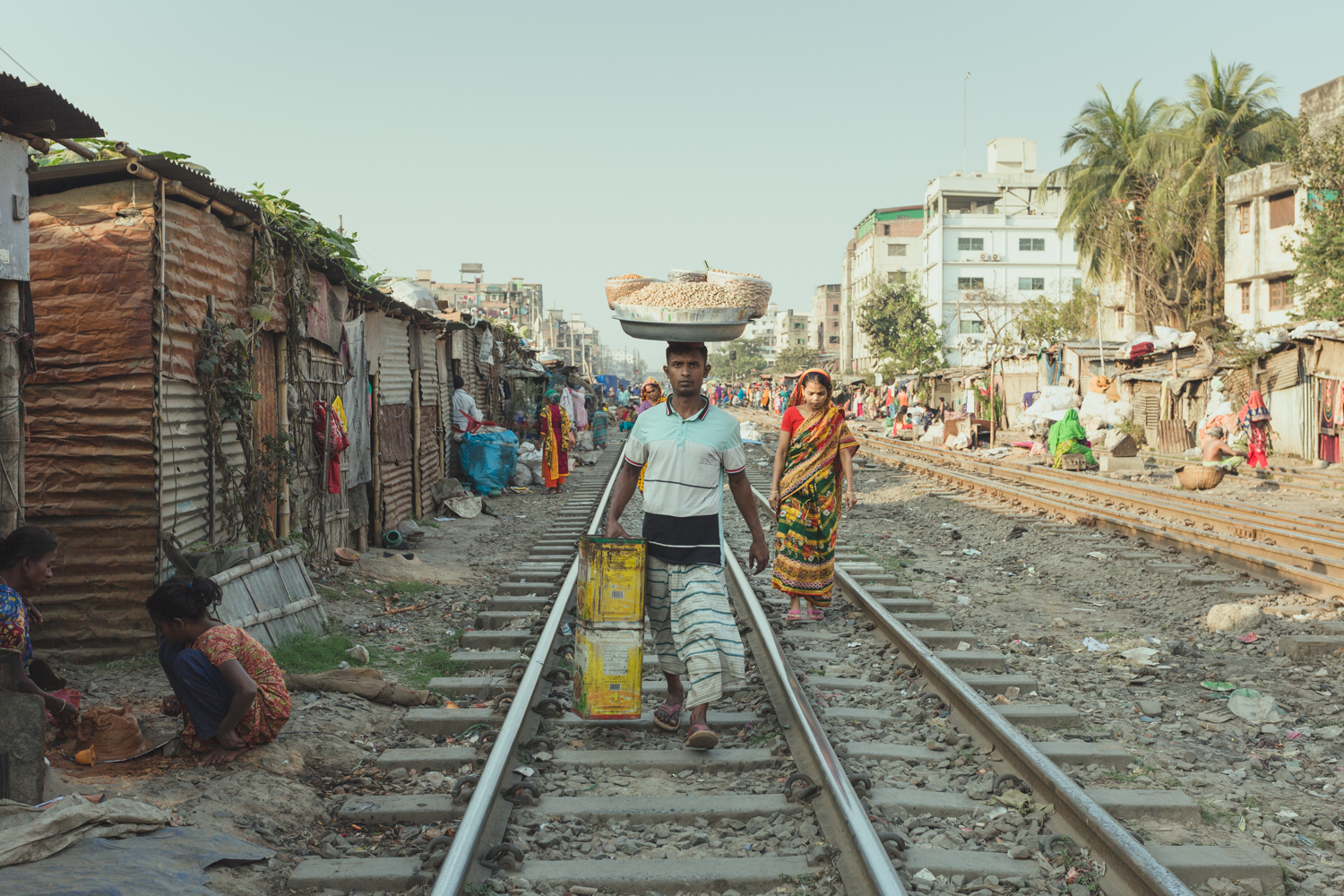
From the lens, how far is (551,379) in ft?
101

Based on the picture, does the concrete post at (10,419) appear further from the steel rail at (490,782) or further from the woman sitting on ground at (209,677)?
the steel rail at (490,782)

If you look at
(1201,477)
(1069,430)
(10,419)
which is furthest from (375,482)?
(1069,430)

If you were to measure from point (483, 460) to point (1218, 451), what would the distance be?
13.4 metres

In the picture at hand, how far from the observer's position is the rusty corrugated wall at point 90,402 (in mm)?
6000

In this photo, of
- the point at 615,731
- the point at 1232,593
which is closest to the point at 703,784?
the point at 615,731

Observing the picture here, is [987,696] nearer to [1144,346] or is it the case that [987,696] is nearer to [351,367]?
[351,367]

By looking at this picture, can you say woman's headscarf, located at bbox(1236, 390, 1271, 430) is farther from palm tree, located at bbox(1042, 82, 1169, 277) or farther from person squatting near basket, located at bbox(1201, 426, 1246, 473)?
palm tree, located at bbox(1042, 82, 1169, 277)

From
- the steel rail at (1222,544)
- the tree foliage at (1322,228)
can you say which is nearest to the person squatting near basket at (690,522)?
the steel rail at (1222,544)

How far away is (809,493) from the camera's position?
296 inches

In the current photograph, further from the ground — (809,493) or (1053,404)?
(1053,404)

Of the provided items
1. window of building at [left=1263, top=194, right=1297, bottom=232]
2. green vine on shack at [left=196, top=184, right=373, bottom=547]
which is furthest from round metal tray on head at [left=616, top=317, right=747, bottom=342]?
window of building at [left=1263, top=194, right=1297, bottom=232]

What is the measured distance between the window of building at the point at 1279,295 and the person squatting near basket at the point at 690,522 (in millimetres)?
32270

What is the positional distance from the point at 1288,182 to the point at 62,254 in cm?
3358

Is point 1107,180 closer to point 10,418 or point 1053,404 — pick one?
point 1053,404
